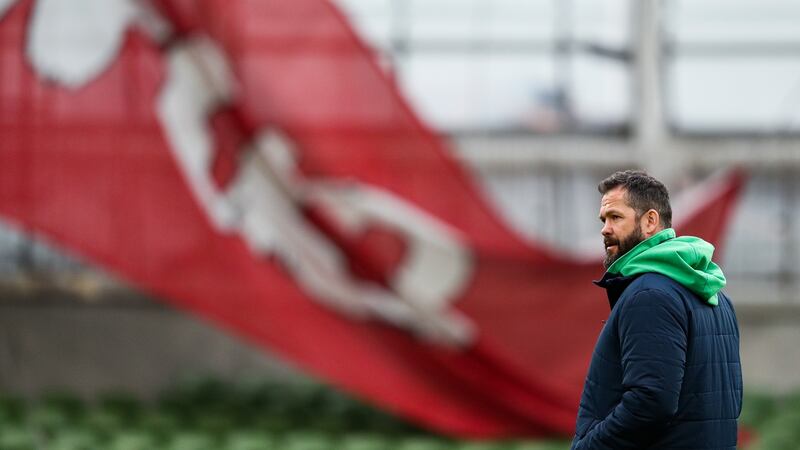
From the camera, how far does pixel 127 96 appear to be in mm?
5770

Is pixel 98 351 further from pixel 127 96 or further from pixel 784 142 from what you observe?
pixel 784 142

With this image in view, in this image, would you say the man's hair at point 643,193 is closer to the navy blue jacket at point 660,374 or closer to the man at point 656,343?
the man at point 656,343

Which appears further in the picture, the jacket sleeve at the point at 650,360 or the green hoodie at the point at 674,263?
the green hoodie at the point at 674,263

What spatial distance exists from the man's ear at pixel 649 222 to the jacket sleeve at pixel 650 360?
0.18m

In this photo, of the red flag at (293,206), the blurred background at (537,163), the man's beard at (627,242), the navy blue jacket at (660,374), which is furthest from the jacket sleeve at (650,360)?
the blurred background at (537,163)

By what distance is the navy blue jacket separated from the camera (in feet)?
6.89

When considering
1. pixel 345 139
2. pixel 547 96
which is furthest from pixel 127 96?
pixel 547 96

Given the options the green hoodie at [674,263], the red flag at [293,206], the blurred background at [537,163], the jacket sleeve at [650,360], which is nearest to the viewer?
the jacket sleeve at [650,360]

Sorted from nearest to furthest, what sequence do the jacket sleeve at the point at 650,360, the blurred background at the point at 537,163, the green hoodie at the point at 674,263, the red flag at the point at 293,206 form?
1. the jacket sleeve at the point at 650,360
2. the green hoodie at the point at 674,263
3. the red flag at the point at 293,206
4. the blurred background at the point at 537,163

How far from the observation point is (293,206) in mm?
5734

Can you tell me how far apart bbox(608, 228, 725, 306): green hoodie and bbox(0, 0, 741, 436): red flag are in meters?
3.54

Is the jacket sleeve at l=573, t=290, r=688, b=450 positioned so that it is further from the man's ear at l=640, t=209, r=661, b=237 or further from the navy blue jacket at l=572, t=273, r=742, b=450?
the man's ear at l=640, t=209, r=661, b=237

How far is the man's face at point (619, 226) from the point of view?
2271 mm

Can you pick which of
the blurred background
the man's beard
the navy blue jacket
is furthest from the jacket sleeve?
the blurred background
